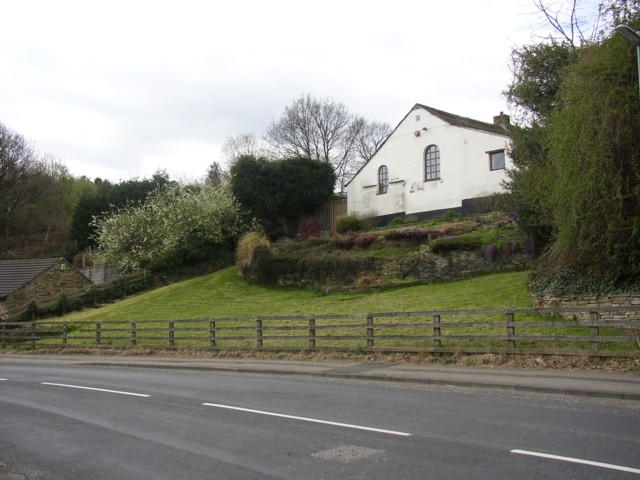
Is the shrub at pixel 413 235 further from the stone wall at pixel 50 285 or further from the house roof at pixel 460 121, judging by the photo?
the stone wall at pixel 50 285

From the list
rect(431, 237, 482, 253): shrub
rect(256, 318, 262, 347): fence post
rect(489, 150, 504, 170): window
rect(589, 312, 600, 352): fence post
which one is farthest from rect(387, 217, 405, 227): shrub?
rect(589, 312, 600, 352): fence post

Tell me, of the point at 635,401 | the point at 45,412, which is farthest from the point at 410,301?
the point at 45,412

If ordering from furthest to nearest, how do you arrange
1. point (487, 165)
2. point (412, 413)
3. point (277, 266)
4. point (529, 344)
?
point (487, 165)
point (277, 266)
point (529, 344)
point (412, 413)

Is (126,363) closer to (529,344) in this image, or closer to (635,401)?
(529,344)

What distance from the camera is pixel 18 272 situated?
37062 millimetres

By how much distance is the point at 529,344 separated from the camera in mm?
13422

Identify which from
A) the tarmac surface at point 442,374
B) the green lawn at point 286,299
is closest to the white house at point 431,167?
the green lawn at point 286,299

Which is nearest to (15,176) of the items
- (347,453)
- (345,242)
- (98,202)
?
(98,202)

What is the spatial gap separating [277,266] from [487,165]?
13890 millimetres

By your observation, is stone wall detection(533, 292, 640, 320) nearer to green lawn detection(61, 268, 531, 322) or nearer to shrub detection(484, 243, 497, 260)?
green lawn detection(61, 268, 531, 322)

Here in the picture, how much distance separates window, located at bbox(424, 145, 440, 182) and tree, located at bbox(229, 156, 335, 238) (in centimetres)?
781

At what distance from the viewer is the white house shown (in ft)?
110

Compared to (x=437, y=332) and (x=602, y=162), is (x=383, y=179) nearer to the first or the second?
(x=437, y=332)

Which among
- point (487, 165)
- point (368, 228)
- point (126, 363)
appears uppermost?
point (487, 165)
